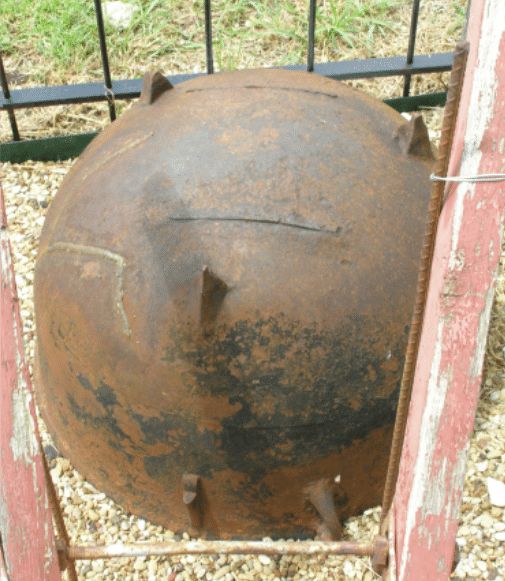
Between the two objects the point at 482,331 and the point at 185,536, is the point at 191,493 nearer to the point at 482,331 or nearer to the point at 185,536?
the point at 185,536

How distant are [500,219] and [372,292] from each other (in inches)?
22.7

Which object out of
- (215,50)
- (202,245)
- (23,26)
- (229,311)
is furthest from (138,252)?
(23,26)

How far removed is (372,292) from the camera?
1.86 metres

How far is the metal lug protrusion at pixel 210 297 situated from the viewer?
173 cm

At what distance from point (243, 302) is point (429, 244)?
0.60 m

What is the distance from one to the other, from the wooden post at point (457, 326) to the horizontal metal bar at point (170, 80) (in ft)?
8.07

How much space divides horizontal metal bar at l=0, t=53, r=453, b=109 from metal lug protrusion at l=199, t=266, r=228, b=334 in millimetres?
2111

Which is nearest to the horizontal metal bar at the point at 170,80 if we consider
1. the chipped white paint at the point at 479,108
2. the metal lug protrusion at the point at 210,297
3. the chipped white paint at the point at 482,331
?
the metal lug protrusion at the point at 210,297

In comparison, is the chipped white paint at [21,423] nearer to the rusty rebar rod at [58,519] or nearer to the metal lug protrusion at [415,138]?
the rusty rebar rod at [58,519]

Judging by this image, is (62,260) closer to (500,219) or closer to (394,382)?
(394,382)

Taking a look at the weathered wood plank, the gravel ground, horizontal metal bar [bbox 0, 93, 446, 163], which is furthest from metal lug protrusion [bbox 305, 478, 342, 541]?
horizontal metal bar [bbox 0, 93, 446, 163]

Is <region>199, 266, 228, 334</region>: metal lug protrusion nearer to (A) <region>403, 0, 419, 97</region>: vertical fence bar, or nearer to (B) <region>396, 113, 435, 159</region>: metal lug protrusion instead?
(B) <region>396, 113, 435, 159</region>: metal lug protrusion

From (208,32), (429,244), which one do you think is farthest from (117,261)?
(208,32)

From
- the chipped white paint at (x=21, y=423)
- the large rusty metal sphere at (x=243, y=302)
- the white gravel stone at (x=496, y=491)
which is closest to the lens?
the chipped white paint at (x=21, y=423)
